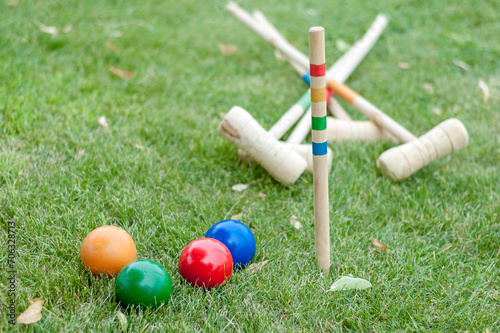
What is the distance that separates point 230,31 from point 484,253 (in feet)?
11.1

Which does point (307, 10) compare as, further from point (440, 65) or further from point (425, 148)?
point (425, 148)

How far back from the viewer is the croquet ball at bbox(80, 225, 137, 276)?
198 cm

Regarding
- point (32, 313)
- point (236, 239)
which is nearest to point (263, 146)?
point (236, 239)

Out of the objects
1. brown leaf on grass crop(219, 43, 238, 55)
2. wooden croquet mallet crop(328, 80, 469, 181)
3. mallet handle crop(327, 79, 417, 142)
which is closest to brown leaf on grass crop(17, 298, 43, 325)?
wooden croquet mallet crop(328, 80, 469, 181)

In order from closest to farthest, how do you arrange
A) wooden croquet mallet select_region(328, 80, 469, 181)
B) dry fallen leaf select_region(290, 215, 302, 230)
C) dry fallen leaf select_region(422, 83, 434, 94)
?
dry fallen leaf select_region(290, 215, 302, 230), wooden croquet mallet select_region(328, 80, 469, 181), dry fallen leaf select_region(422, 83, 434, 94)

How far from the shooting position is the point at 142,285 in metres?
1.82

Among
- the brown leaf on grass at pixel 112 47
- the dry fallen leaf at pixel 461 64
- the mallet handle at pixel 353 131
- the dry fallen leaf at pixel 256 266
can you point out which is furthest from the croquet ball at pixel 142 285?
the dry fallen leaf at pixel 461 64

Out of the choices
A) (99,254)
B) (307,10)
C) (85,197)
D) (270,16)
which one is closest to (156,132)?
(85,197)

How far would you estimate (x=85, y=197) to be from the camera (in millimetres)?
2506

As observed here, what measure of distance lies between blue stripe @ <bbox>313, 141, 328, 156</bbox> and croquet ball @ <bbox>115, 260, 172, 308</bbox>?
0.77 meters

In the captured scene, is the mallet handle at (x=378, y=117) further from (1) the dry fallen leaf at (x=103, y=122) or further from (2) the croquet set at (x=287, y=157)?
(1) the dry fallen leaf at (x=103, y=122)

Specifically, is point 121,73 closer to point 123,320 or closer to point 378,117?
point 378,117

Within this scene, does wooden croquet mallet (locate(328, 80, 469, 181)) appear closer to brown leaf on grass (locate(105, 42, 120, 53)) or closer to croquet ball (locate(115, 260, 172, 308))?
croquet ball (locate(115, 260, 172, 308))

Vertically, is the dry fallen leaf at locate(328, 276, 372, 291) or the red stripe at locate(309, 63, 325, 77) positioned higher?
the red stripe at locate(309, 63, 325, 77)
